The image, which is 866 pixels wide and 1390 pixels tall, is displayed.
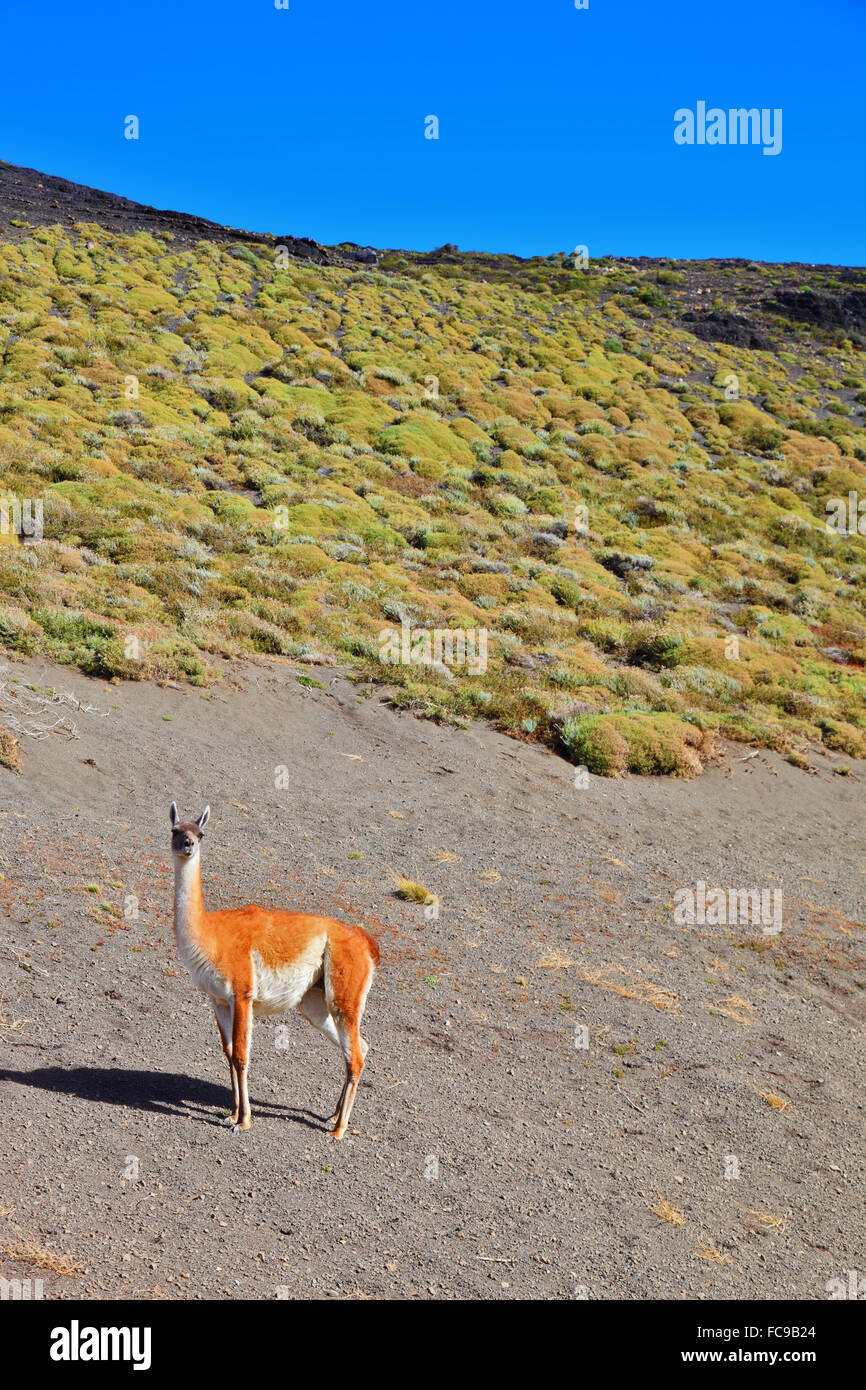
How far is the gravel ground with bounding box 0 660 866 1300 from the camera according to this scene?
17.1ft

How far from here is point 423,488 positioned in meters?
32.6

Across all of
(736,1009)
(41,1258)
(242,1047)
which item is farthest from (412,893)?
(41,1258)

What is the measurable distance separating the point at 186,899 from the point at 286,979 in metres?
0.73

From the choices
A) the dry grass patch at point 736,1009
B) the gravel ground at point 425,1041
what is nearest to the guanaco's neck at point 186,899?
the gravel ground at point 425,1041

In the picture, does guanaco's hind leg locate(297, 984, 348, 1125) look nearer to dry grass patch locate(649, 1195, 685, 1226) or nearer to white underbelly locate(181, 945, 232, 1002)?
white underbelly locate(181, 945, 232, 1002)

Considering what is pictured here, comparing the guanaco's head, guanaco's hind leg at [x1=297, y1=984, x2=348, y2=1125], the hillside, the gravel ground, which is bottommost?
the gravel ground

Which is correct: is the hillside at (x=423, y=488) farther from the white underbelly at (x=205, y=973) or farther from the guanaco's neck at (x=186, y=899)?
the white underbelly at (x=205, y=973)

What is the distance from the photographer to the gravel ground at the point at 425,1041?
17.1 ft

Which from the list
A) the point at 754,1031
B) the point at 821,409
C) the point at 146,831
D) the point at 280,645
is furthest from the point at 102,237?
the point at 754,1031

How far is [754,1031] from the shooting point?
9.59 m

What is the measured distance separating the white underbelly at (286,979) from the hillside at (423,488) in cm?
1074

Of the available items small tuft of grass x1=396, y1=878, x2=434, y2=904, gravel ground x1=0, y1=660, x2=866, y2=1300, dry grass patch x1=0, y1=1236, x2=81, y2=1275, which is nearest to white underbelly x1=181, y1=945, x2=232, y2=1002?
gravel ground x1=0, y1=660, x2=866, y2=1300

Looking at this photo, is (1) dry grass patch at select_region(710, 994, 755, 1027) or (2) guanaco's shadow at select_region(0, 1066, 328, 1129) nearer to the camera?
(2) guanaco's shadow at select_region(0, 1066, 328, 1129)
